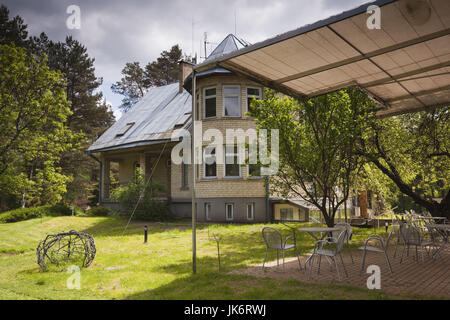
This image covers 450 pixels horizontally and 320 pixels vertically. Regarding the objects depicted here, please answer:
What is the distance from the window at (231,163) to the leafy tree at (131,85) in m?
32.3

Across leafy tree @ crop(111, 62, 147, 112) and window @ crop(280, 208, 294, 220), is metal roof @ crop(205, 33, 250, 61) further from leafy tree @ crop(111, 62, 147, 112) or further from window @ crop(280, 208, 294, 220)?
leafy tree @ crop(111, 62, 147, 112)

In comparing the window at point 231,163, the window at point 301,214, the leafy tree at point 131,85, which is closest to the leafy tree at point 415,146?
the window at point 301,214

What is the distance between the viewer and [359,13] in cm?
533

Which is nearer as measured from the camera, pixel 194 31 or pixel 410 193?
pixel 194 31

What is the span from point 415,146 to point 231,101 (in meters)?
8.69

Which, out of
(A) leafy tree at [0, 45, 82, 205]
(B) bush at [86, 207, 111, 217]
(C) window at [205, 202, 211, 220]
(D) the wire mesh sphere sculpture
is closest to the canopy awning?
(D) the wire mesh sphere sculpture

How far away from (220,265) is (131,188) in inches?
472

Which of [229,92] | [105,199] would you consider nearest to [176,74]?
[105,199]

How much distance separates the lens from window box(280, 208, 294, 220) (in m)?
18.2

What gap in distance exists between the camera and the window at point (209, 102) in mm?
17984

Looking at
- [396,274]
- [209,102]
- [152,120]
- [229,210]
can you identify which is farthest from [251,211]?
[396,274]

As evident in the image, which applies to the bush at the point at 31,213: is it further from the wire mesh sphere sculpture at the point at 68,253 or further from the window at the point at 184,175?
the wire mesh sphere sculpture at the point at 68,253

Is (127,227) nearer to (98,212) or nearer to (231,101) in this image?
(98,212)
